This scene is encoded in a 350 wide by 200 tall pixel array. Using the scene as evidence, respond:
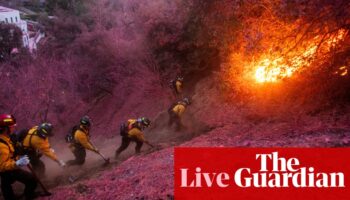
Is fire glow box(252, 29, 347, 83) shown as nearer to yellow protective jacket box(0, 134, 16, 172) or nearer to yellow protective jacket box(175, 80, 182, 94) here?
yellow protective jacket box(0, 134, 16, 172)

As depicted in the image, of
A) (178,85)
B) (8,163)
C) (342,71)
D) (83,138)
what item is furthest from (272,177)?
(178,85)

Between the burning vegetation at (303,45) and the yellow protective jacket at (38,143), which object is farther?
the burning vegetation at (303,45)

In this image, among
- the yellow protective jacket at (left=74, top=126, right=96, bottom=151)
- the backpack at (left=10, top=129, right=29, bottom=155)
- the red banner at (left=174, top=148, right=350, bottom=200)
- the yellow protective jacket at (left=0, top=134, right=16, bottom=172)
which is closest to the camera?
the red banner at (left=174, top=148, right=350, bottom=200)

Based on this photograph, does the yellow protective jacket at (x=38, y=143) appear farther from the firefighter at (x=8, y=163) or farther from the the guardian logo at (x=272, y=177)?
the the guardian logo at (x=272, y=177)

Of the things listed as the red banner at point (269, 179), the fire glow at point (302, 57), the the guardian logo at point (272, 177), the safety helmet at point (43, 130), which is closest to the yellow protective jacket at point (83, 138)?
the safety helmet at point (43, 130)

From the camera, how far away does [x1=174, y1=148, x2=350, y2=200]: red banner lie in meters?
5.36

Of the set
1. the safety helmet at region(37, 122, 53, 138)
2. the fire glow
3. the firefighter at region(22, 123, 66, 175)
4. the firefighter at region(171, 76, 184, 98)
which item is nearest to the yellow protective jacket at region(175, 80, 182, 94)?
the firefighter at region(171, 76, 184, 98)

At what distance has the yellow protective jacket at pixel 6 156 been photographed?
Answer: 6.14 meters

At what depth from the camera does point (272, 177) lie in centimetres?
550

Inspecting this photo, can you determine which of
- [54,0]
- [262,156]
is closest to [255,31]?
[262,156]

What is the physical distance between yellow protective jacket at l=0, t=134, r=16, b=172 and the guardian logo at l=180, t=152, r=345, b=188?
338cm

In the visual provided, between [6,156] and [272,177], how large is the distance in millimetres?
5041

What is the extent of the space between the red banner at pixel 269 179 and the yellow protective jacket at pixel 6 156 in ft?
10.8

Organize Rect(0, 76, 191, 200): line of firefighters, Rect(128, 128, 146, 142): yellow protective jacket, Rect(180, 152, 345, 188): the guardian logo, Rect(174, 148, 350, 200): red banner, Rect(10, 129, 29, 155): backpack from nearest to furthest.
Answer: Rect(174, 148, 350, 200): red banner < Rect(180, 152, 345, 188): the guardian logo < Rect(0, 76, 191, 200): line of firefighters < Rect(10, 129, 29, 155): backpack < Rect(128, 128, 146, 142): yellow protective jacket
